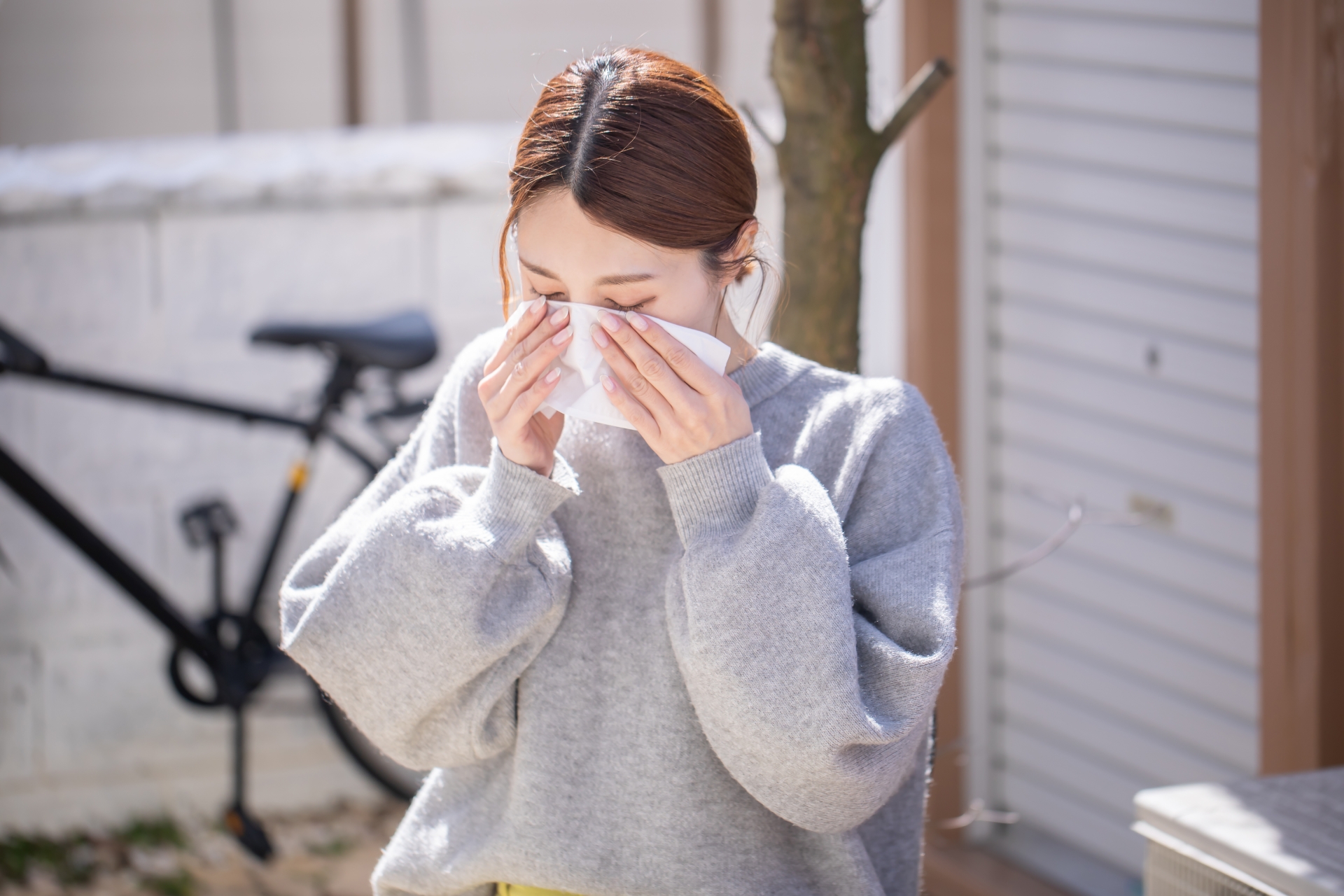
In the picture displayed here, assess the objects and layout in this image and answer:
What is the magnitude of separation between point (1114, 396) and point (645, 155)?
5.78ft

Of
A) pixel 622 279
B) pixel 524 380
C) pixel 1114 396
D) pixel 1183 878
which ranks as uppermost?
pixel 622 279

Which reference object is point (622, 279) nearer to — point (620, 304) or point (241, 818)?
point (620, 304)

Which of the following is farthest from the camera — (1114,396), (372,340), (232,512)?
(232,512)

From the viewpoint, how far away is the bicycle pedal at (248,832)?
316cm

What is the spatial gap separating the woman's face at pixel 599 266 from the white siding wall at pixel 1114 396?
1.54 metres

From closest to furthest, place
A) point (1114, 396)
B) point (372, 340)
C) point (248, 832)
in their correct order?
point (1114, 396), point (372, 340), point (248, 832)

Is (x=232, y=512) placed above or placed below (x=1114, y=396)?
below

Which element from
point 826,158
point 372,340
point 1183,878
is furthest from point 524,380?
point 372,340

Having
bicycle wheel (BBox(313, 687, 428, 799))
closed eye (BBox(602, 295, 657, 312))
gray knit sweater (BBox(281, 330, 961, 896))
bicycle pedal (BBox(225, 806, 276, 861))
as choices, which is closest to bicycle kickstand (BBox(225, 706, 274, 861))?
bicycle pedal (BBox(225, 806, 276, 861))

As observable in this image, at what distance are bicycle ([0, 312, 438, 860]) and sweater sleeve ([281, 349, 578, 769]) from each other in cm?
154

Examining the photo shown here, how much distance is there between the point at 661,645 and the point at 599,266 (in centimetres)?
42

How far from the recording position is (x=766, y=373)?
5.41 feet

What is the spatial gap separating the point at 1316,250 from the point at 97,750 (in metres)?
3.03

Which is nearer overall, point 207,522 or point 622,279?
point 622,279
